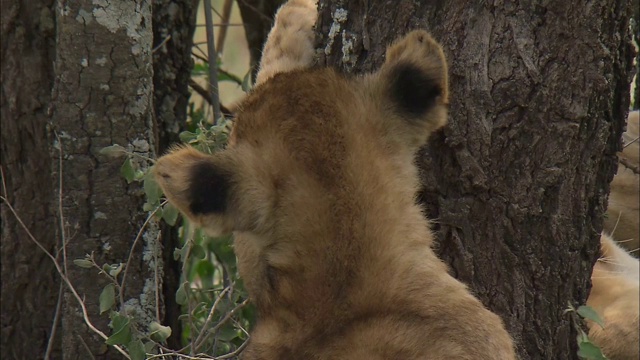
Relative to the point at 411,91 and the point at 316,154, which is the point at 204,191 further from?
the point at 411,91

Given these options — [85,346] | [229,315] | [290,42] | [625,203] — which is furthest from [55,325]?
[625,203]

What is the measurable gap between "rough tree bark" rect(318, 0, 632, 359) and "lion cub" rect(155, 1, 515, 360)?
294 mm

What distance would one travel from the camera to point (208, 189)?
2.40m

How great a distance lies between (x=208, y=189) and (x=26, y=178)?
6.74 feet

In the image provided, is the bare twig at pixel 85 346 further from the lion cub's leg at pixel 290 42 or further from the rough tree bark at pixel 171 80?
the lion cub's leg at pixel 290 42

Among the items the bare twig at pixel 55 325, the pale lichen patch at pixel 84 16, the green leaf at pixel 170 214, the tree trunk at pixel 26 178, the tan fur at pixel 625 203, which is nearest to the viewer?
the green leaf at pixel 170 214

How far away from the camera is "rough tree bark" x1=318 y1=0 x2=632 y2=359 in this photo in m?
2.72

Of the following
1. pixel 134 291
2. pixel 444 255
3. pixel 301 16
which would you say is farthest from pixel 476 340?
pixel 134 291

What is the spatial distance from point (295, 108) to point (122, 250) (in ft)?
4.96

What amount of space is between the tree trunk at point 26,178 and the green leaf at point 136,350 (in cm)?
104

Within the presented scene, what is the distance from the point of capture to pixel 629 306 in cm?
457

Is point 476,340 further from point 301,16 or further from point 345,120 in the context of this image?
point 301,16

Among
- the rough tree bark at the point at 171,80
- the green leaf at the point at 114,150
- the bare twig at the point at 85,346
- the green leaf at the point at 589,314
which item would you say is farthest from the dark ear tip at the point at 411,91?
the rough tree bark at the point at 171,80

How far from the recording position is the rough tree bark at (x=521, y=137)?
2.72 m
